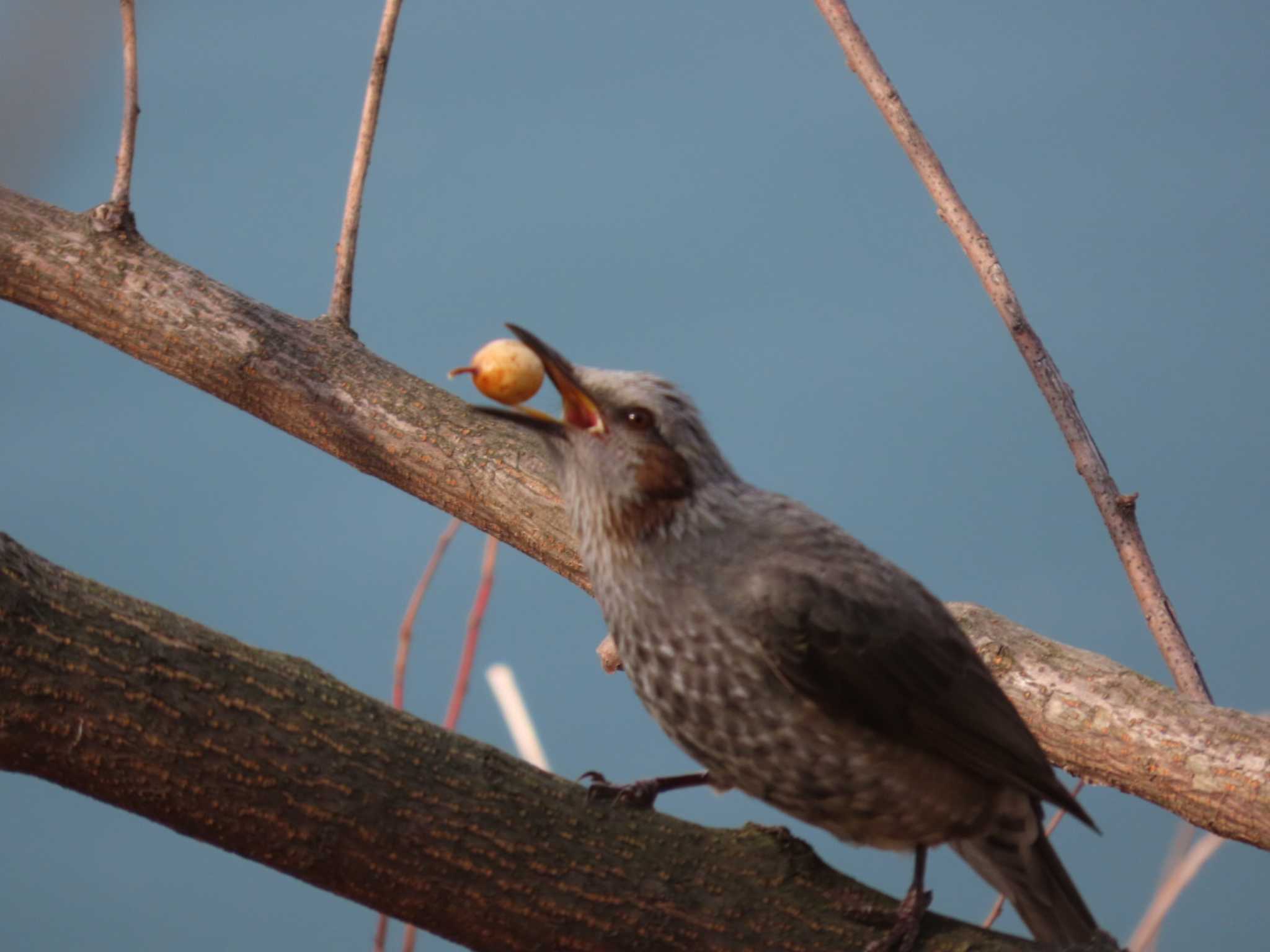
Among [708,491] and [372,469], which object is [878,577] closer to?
[708,491]

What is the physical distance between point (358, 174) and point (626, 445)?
1.33 metres

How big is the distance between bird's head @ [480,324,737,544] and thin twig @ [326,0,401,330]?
116cm

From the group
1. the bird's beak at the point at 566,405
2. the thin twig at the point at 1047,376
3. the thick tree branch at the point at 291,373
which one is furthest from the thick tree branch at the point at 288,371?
the bird's beak at the point at 566,405

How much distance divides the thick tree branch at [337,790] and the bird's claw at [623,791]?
40mm

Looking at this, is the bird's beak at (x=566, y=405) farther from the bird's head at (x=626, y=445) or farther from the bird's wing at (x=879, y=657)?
the bird's wing at (x=879, y=657)

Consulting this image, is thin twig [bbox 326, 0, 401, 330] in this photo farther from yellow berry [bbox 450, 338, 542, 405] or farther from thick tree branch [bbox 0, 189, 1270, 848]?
yellow berry [bbox 450, 338, 542, 405]

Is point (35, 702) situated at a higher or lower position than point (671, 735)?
lower

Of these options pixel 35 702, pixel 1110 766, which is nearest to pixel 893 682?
pixel 1110 766

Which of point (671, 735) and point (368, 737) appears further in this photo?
point (671, 735)

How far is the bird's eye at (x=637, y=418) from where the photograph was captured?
2453mm

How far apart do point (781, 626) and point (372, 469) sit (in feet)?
4.43

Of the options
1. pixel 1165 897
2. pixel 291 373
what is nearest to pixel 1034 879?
pixel 1165 897

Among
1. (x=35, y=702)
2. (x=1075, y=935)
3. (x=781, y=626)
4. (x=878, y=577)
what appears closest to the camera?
(x=35, y=702)

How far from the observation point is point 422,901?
2.12 m
